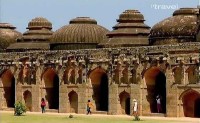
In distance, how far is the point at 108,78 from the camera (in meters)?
41.7

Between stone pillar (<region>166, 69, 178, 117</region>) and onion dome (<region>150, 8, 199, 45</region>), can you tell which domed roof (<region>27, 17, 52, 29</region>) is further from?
stone pillar (<region>166, 69, 178, 117</region>)

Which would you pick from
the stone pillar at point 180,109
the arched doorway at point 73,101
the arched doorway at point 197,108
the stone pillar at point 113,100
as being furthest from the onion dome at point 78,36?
the arched doorway at point 197,108

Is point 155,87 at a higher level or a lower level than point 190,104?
higher

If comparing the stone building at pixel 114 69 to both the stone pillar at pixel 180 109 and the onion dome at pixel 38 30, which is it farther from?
the onion dome at pixel 38 30

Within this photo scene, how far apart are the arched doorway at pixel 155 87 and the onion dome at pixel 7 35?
16163 mm

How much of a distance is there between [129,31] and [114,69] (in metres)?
3.95

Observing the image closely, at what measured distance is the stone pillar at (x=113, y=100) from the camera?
4144 centimetres

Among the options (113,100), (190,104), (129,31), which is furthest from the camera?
(129,31)

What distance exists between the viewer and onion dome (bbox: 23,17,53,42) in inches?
1992

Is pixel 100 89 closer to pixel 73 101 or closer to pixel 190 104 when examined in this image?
pixel 73 101

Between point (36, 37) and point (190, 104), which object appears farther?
point (36, 37)

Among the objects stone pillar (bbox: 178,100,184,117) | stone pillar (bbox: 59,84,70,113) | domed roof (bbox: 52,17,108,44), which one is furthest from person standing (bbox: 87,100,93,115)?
stone pillar (bbox: 178,100,184,117)

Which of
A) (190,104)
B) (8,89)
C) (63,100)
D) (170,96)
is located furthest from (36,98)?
(190,104)

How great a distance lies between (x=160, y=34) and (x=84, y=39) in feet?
23.3
